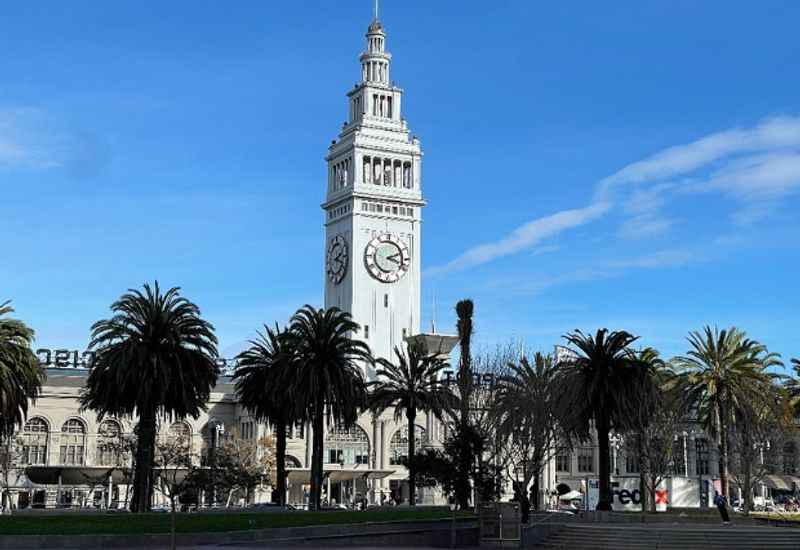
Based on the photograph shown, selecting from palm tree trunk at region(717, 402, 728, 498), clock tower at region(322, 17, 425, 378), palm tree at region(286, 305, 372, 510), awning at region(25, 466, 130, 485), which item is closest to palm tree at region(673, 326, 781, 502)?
palm tree trunk at region(717, 402, 728, 498)

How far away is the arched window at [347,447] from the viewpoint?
130 meters

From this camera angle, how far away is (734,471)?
97.8 meters

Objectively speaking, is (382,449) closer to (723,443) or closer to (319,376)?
(723,443)

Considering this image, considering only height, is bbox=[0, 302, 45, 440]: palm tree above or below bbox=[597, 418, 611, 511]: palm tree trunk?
above

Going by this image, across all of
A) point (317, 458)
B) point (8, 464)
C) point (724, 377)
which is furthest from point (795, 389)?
point (8, 464)

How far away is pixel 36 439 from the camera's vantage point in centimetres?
12494

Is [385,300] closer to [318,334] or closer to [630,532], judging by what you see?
[318,334]

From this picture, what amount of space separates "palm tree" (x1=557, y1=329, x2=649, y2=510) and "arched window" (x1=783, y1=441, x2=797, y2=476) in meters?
65.4

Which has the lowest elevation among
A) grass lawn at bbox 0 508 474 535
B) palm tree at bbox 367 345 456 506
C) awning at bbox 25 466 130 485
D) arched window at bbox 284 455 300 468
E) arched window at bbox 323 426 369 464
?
grass lawn at bbox 0 508 474 535

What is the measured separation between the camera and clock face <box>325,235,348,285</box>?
490 feet

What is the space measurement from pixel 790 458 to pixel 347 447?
5155 centimetres

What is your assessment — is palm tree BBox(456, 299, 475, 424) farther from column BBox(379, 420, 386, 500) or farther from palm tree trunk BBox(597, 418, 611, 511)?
column BBox(379, 420, 386, 500)

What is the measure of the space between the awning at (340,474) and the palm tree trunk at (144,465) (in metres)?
51.2

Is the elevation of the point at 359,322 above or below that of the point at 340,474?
above
